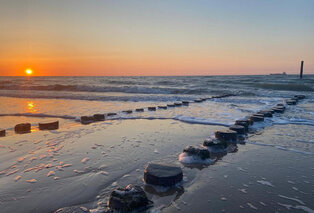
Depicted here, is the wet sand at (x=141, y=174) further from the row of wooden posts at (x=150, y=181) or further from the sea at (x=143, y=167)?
the row of wooden posts at (x=150, y=181)

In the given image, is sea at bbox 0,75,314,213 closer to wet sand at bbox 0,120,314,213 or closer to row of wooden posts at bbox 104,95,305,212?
wet sand at bbox 0,120,314,213

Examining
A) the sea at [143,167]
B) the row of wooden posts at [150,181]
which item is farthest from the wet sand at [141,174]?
the row of wooden posts at [150,181]

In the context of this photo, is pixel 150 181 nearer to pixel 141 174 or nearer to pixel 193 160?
pixel 141 174

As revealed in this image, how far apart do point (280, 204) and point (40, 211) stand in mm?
2840

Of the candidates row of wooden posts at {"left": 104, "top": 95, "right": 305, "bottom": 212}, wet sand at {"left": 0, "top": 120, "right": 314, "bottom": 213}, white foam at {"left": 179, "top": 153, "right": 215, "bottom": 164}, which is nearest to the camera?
row of wooden posts at {"left": 104, "top": 95, "right": 305, "bottom": 212}

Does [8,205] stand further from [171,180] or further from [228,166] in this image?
[228,166]

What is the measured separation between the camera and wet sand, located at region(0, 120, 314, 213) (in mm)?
2889

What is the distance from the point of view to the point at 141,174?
149 inches

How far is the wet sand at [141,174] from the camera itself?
289cm

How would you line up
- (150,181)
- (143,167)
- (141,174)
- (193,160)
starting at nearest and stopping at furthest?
(150,181), (141,174), (143,167), (193,160)

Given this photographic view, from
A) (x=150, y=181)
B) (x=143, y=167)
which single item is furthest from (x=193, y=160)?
(x=150, y=181)

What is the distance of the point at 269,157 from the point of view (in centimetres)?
458

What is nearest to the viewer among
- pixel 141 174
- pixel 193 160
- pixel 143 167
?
pixel 141 174

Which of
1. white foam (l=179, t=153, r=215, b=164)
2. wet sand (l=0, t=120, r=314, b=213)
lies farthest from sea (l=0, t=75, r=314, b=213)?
white foam (l=179, t=153, r=215, b=164)
